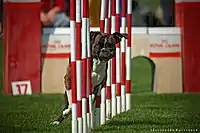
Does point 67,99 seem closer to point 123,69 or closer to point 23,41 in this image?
point 123,69

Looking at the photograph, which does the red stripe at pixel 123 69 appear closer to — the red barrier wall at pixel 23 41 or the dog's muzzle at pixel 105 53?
the dog's muzzle at pixel 105 53

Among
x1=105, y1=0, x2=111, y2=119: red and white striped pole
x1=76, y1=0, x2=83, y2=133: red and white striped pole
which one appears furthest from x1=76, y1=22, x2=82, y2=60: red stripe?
x1=105, y1=0, x2=111, y2=119: red and white striped pole

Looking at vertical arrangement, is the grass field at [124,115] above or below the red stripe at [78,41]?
below

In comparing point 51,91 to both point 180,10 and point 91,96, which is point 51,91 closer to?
Result: point 180,10

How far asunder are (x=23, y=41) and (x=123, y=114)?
4459 millimetres

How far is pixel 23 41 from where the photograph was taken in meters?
12.8

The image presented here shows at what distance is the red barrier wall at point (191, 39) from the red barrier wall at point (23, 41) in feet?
8.43

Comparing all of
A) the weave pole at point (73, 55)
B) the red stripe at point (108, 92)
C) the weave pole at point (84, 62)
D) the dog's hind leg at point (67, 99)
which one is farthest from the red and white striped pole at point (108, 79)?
the weave pole at point (73, 55)

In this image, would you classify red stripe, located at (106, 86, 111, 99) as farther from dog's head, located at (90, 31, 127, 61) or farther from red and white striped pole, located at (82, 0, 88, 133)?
red and white striped pole, located at (82, 0, 88, 133)

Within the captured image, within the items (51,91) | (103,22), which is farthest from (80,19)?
(51,91)

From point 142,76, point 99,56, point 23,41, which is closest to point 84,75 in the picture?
point 99,56

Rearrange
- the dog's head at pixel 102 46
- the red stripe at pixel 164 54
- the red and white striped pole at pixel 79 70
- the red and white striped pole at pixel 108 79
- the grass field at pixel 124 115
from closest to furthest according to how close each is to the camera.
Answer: the red and white striped pole at pixel 79 70
the dog's head at pixel 102 46
the grass field at pixel 124 115
the red and white striped pole at pixel 108 79
the red stripe at pixel 164 54

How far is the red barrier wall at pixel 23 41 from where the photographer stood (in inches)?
500

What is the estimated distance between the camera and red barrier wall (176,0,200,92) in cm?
1288
